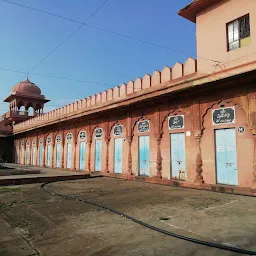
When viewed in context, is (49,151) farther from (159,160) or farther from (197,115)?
(197,115)

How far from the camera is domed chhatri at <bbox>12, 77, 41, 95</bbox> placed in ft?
102

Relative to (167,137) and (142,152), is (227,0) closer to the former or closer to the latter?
(167,137)

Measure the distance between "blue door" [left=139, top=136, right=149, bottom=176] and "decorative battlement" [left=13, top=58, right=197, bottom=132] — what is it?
224 cm

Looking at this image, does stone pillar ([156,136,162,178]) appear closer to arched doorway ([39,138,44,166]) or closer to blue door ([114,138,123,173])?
blue door ([114,138,123,173])

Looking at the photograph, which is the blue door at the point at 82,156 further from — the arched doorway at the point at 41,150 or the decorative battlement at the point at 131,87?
the arched doorway at the point at 41,150

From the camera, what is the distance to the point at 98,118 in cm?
1477

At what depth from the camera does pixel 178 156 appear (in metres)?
9.82

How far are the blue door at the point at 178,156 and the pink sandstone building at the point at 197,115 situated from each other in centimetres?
4

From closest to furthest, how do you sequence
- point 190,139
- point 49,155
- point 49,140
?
point 190,139 → point 49,155 → point 49,140

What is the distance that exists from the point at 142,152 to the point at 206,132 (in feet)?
11.5

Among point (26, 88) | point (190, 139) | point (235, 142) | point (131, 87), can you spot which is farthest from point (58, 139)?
point (26, 88)

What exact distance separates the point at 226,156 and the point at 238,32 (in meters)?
3.92

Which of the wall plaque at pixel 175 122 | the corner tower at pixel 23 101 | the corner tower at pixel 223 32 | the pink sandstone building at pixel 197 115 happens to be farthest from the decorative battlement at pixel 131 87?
the corner tower at pixel 23 101

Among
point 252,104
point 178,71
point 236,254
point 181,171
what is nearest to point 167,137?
point 181,171
